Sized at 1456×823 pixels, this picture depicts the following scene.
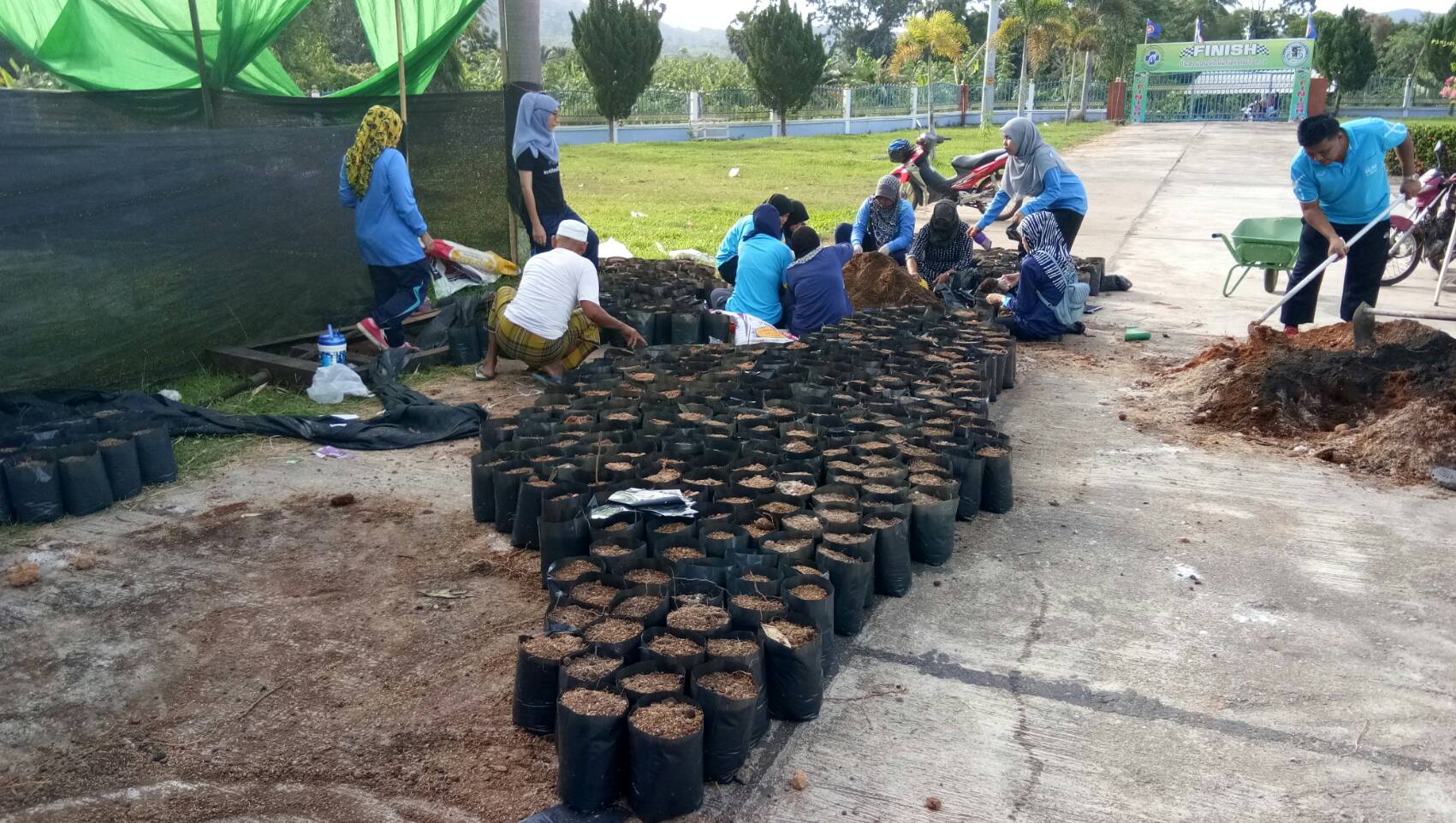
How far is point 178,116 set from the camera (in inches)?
263

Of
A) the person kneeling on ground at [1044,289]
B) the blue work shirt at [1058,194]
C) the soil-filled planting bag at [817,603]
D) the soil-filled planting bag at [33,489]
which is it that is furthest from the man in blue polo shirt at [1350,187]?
the soil-filled planting bag at [33,489]

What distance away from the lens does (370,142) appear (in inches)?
261

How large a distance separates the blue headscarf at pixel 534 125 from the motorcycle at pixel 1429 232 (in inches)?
286

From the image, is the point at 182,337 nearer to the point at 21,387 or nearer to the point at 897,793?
the point at 21,387

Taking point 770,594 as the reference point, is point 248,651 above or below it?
below

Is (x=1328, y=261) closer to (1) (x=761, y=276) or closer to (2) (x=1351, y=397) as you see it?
(2) (x=1351, y=397)

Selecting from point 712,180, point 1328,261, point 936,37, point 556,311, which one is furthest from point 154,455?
point 936,37

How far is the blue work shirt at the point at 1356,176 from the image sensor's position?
21.4 ft

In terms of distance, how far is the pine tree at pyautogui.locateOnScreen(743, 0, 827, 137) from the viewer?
30.7 meters

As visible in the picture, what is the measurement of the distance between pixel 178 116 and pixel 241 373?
5.56 feet

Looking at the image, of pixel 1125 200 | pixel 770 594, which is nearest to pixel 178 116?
pixel 770 594

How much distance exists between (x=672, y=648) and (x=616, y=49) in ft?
86.9

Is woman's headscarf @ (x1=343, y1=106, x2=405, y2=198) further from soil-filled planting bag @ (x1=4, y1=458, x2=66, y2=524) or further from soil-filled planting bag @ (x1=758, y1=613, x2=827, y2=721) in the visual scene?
soil-filled planting bag @ (x1=758, y1=613, x2=827, y2=721)

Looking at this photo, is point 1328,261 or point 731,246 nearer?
point 1328,261
